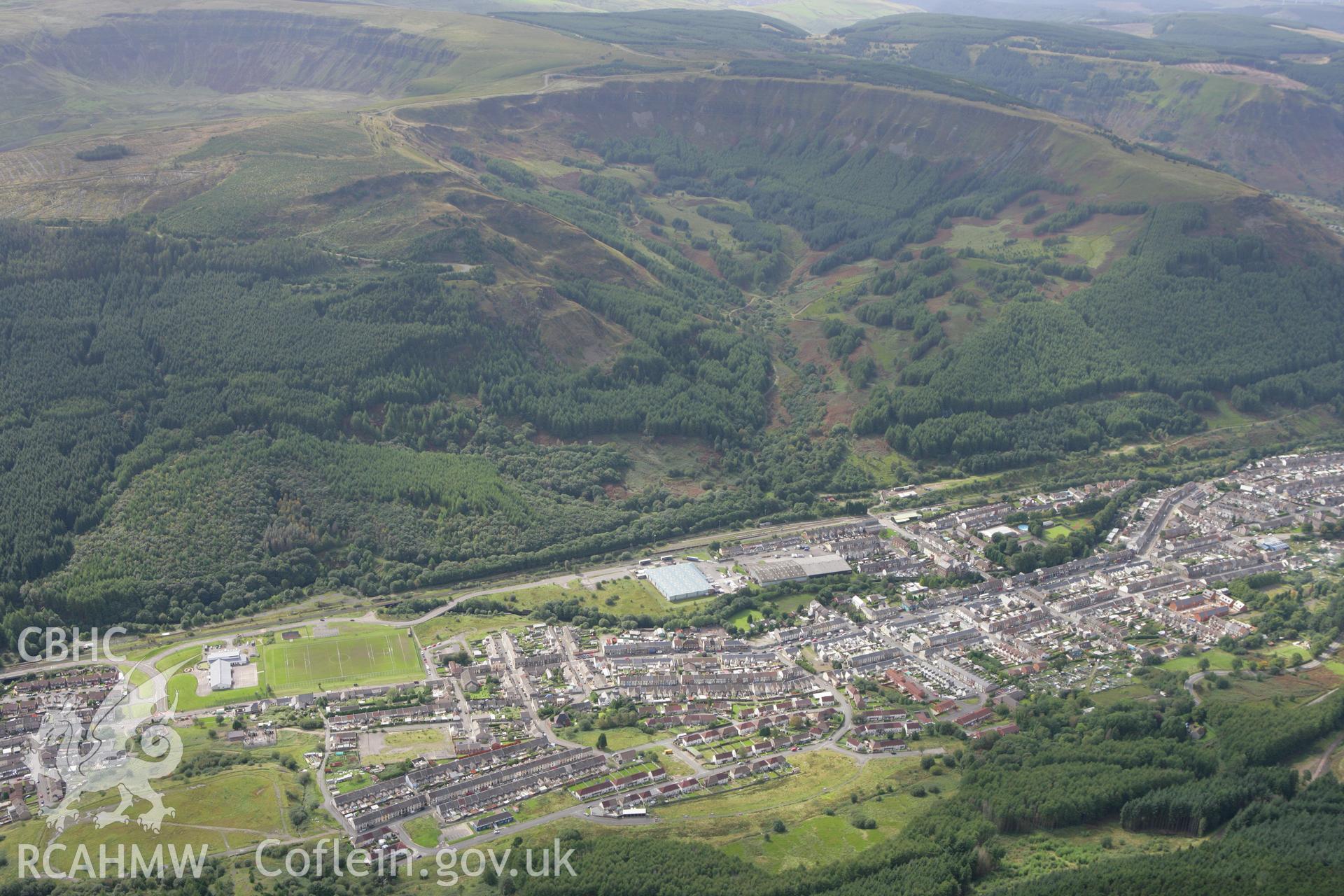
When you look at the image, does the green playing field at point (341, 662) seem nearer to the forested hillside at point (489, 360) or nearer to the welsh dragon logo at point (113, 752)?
the forested hillside at point (489, 360)

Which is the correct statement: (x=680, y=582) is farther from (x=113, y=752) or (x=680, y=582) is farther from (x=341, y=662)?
(x=113, y=752)

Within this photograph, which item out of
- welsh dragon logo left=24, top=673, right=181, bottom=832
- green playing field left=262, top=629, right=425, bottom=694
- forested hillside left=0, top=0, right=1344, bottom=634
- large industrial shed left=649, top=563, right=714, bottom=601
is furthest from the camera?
forested hillside left=0, top=0, right=1344, bottom=634

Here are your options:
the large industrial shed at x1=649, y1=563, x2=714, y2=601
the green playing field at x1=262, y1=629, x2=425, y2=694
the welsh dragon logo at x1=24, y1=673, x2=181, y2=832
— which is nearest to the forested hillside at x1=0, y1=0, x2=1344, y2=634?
the large industrial shed at x1=649, y1=563, x2=714, y2=601

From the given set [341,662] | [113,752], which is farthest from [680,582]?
[113,752]

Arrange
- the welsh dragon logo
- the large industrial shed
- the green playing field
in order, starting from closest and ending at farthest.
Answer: the welsh dragon logo, the green playing field, the large industrial shed

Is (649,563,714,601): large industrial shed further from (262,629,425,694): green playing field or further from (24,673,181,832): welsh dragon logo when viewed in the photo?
(24,673,181,832): welsh dragon logo

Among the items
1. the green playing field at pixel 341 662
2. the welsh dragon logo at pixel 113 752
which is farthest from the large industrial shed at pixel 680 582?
the welsh dragon logo at pixel 113 752
